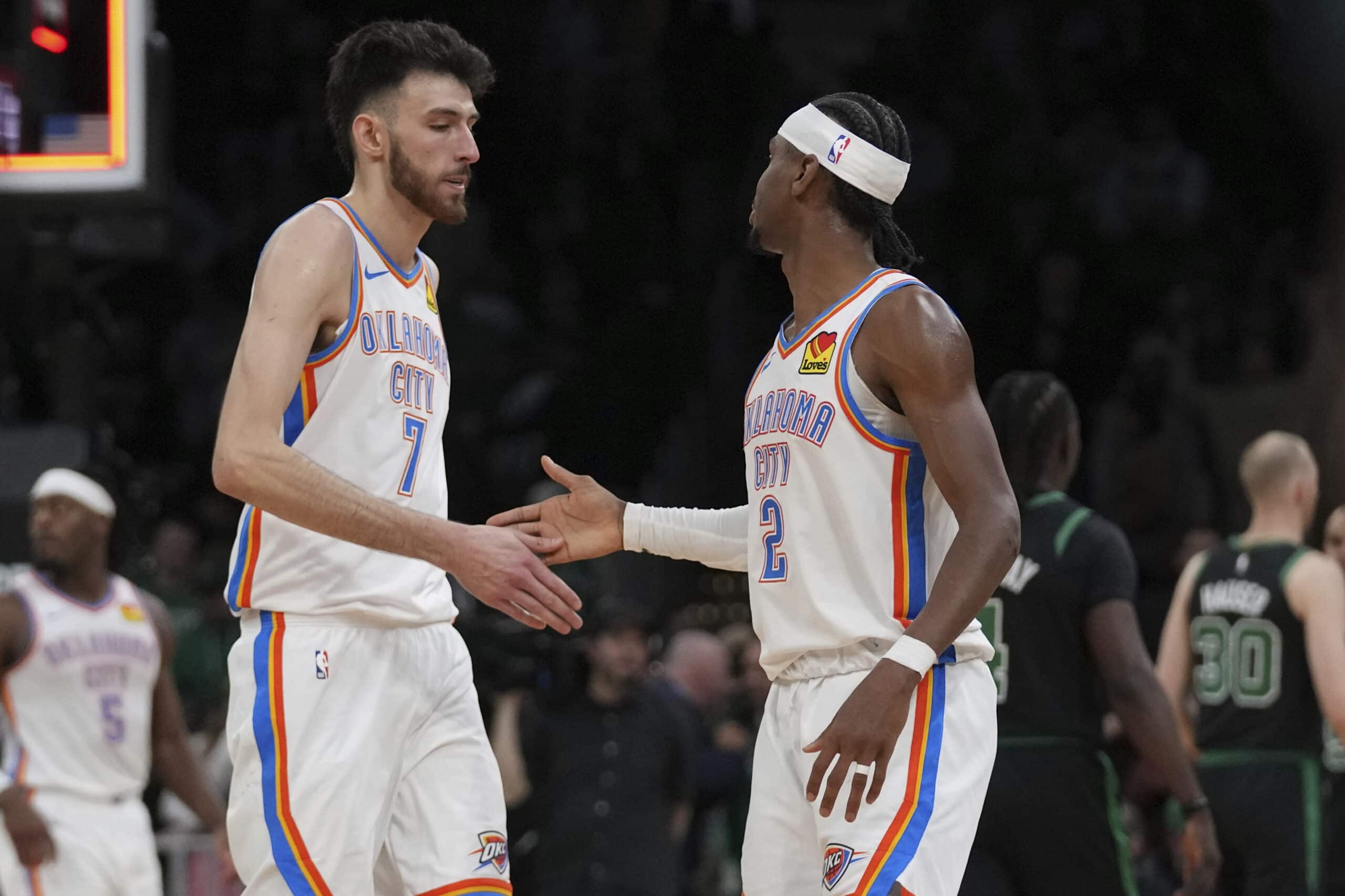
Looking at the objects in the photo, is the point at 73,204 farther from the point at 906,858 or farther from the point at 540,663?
the point at 906,858

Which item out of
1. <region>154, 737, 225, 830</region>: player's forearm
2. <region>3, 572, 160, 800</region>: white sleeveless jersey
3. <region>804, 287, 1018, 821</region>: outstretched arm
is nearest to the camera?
<region>804, 287, 1018, 821</region>: outstretched arm

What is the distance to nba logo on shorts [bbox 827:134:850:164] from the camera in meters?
3.99

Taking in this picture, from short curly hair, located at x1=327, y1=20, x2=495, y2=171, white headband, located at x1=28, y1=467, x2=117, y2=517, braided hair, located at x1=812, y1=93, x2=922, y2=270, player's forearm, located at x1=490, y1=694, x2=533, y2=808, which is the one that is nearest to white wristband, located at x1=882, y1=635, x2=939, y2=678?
braided hair, located at x1=812, y1=93, x2=922, y2=270

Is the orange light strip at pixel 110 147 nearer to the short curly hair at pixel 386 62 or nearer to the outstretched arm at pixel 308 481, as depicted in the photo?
the short curly hair at pixel 386 62

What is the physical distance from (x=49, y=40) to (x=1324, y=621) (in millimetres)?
5328

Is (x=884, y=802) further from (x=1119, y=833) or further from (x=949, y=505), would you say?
(x=1119, y=833)

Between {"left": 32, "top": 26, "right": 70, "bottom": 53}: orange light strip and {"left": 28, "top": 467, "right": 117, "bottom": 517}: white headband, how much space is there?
1.68 m

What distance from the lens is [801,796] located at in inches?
149

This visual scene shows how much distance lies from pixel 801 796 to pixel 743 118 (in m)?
10.3

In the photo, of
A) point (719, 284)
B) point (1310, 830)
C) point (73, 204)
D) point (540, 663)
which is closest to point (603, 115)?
point (719, 284)

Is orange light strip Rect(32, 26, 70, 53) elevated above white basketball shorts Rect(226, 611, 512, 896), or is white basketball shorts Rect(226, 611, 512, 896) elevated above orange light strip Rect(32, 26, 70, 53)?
orange light strip Rect(32, 26, 70, 53)

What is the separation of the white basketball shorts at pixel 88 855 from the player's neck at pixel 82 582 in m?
0.79

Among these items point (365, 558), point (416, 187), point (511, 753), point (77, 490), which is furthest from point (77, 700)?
point (416, 187)

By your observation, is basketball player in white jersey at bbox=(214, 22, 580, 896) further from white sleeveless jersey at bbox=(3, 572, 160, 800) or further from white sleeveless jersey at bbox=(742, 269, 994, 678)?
white sleeveless jersey at bbox=(3, 572, 160, 800)
